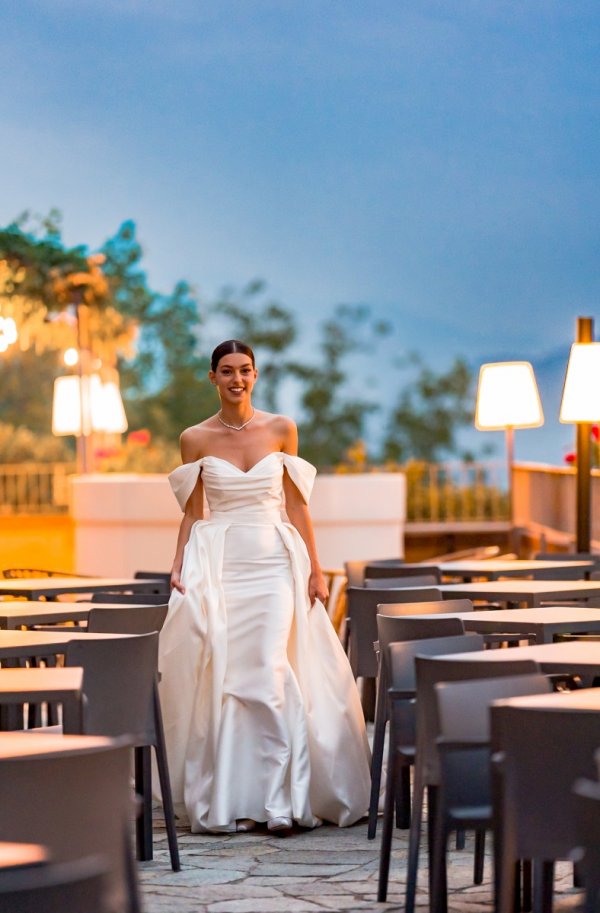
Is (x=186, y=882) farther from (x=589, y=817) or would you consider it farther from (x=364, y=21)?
(x=364, y=21)

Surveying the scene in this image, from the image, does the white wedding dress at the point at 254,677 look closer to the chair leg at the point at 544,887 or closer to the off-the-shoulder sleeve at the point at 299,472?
the off-the-shoulder sleeve at the point at 299,472

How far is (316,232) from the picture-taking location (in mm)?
40656

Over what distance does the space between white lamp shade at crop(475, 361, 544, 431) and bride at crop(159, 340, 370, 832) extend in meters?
4.84

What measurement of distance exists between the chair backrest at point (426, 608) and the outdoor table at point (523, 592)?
85 centimetres

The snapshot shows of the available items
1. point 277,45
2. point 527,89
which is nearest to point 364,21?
point 277,45

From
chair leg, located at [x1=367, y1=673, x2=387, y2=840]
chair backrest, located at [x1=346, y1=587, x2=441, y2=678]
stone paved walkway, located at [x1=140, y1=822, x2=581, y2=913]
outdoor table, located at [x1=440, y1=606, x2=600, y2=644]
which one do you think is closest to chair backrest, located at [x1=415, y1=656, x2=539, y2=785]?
stone paved walkway, located at [x1=140, y1=822, x2=581, y2=913]

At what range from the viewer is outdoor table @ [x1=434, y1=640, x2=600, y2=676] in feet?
14.4

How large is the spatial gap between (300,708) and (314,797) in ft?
1.03

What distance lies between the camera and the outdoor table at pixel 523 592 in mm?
6727

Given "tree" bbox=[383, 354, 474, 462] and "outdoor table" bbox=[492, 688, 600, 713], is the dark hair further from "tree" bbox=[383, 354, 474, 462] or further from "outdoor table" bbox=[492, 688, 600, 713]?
"tree" bbox=[383, 354, 474, 462]

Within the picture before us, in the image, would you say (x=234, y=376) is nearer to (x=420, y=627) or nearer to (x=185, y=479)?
(x=185, y=479)

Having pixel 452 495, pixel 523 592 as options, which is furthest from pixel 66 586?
pixel 452 495

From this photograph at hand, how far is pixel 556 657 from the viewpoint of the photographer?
4562 millimetres

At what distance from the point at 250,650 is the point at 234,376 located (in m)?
1.01
